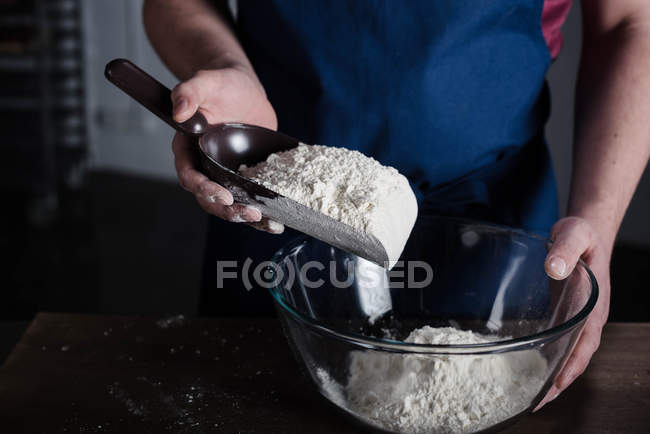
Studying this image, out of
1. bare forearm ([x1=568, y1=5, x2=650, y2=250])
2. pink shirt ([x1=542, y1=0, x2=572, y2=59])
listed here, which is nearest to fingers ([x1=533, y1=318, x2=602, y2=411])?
bare forearm ([x1=568, y1=5, x2=650, y2=250])

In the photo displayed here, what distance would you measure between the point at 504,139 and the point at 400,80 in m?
0.19

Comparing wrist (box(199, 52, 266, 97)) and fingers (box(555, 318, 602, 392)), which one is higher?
wrist (box(199, 52, 266, 97))

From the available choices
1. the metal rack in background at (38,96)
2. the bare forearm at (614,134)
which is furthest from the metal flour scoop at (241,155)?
the metal rack in background at (38,96)

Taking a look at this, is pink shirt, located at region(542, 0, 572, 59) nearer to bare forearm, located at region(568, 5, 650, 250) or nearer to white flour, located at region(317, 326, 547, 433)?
bare forearm, located at region(568, 5, 650, 250)

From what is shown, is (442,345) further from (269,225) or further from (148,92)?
(148,92)

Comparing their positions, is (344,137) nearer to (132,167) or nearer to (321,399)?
(321,399)

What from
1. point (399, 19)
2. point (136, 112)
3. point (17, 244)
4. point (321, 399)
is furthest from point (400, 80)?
point (136, 112)

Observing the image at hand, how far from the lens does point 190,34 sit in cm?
94

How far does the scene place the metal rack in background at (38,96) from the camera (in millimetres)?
2670

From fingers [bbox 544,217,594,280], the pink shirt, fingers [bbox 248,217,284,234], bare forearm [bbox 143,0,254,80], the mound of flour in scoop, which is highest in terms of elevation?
the pink shirt

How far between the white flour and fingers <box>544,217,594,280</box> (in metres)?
0.11

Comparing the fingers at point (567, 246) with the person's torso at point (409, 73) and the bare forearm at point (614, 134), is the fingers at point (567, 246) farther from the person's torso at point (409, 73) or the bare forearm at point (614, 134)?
the person's torso at point (409, 73)

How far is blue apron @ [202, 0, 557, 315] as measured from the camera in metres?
0.83

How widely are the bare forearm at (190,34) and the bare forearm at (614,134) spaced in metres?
0.49
